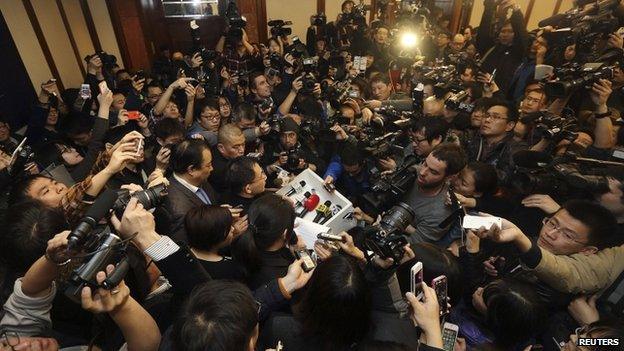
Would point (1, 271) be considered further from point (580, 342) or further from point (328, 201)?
point (580, 342)

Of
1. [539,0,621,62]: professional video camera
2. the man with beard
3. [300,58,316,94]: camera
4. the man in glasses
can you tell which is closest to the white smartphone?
the man with beard

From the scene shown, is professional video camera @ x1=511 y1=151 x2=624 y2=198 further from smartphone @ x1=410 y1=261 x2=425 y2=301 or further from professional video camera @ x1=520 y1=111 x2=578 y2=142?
smartphone @ x1=410 y1=261 x2=425 y2=301

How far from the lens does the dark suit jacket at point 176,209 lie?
2277 millimetres

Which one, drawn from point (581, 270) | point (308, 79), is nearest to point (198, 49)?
point (308, 79)

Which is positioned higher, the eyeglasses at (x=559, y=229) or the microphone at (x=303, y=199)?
the eyeglasses at (x=559, y=229)

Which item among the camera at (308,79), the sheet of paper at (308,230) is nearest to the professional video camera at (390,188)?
the sheet of paper at (308,230)

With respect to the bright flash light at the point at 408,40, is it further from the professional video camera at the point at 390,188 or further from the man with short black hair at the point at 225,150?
the man with short black hair at the point at 225,150

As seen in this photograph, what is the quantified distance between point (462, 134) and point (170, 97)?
127 inches

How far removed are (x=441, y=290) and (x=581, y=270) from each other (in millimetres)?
895

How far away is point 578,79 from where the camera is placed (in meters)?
2.95

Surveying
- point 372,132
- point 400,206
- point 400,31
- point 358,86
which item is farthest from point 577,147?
point 400,31

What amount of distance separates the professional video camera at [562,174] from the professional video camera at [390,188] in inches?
31.8

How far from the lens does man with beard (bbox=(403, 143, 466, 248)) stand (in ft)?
8.21

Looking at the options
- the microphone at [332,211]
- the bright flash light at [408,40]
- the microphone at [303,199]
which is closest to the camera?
the microphone at [332,211]
